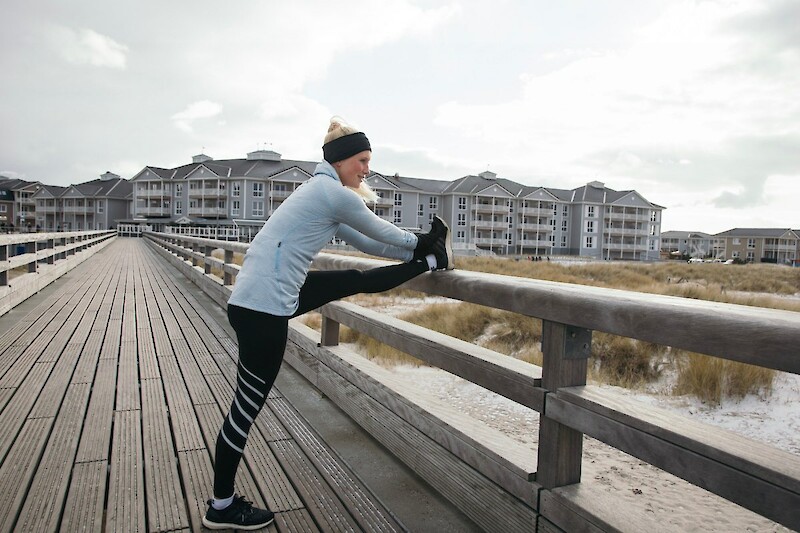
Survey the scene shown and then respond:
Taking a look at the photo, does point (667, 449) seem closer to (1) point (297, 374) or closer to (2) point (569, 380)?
(2) point (569, 380)

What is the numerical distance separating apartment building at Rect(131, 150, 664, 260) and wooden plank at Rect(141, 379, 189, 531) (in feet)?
187

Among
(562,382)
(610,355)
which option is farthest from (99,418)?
(610,355)

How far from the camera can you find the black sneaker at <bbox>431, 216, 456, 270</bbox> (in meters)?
2.74

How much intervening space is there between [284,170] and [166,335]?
58.2 meters

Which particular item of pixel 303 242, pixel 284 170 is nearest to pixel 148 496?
pixel 303 242

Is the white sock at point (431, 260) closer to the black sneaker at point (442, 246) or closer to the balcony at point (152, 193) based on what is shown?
the black sneaker at point (442, 246)

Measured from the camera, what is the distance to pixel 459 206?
67562 mm

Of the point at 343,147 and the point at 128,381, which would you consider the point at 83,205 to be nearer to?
the point at 128,381

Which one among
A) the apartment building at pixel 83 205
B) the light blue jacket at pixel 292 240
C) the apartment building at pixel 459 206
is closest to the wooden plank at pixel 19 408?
the light blue jacket at pixel 292 240

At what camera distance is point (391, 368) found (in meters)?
6.70

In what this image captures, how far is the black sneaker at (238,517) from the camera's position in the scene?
2.38 meters

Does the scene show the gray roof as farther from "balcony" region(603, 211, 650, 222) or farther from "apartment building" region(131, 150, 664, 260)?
"balcony" region(603, 211, 650, 222)

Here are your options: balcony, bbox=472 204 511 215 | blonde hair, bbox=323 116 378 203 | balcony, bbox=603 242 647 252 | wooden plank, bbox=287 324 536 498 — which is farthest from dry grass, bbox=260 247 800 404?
balcony, bbox=603 242 647 252

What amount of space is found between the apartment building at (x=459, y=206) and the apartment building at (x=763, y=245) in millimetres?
35184
